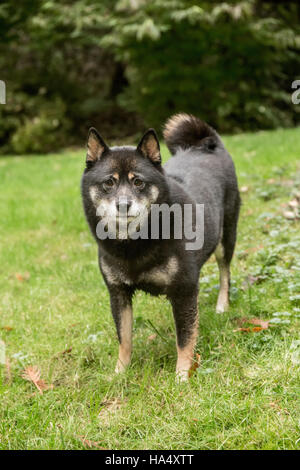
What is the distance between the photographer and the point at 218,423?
233cm

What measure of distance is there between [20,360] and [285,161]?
4605 millimetres

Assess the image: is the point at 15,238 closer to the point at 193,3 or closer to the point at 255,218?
the point at 255,218

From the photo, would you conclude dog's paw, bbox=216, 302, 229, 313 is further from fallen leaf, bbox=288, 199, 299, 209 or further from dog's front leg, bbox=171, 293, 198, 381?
fallen leaf, bbox=288, 199, 299, 209

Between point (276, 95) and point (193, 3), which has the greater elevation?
point (193, 3)

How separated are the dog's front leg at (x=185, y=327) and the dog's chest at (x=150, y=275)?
5.3 inches

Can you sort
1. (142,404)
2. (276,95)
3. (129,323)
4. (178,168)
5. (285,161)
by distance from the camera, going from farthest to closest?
(276,95) < (285,161) < (178,168) < (129,323) < (142,404)

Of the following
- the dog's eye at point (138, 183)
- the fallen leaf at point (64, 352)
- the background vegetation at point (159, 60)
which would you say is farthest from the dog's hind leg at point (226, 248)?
the background vegetation at point (159, 60)

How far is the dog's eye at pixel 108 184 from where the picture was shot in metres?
2.72

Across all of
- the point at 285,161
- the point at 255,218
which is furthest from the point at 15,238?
the point at 285,161

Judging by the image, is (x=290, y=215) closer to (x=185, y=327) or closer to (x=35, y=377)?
(x=185, y=327)

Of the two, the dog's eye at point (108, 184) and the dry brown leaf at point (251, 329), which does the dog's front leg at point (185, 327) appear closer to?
the dry brown leaf at point (251, 329)

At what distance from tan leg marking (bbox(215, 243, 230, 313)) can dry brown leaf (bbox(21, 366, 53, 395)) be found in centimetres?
127

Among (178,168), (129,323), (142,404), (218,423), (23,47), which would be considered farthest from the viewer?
(23,47)

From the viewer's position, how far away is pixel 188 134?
3.87 meters
